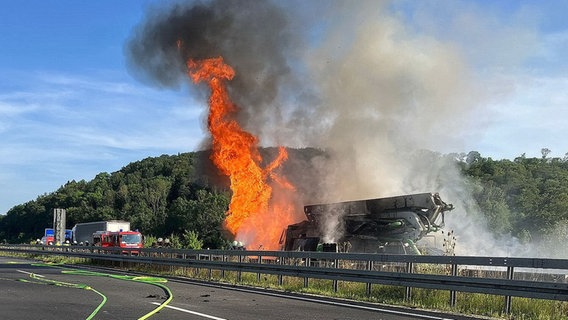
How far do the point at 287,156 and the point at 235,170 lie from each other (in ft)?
8.66

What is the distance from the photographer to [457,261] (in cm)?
1080

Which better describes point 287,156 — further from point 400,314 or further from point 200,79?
point 400,314

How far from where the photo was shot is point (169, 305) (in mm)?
10695

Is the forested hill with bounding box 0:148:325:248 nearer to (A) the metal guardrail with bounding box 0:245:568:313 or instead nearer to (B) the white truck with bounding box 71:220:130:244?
(B) the white truck with bounding box 71:220:130:244

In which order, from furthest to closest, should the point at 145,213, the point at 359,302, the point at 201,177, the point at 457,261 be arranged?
1. the point at 145,213
2. the point at 201,177
3. the point at 359,302
4. the point at 457,261

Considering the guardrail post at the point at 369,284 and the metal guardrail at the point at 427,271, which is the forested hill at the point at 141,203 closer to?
the metal guardrail at the point at 427,271

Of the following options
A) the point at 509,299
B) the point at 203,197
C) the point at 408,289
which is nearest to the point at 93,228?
the point at 203,197

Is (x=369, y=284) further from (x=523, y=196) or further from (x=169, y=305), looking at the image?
(x=523, y=196)

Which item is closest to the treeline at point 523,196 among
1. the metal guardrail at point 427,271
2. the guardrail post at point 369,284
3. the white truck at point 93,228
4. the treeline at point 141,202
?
the metal guardrail at point 427,271

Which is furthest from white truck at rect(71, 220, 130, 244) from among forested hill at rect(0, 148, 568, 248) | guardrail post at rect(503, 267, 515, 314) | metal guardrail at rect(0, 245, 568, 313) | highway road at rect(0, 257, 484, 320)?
guardrail post at rect(503, 267, 515, 314)

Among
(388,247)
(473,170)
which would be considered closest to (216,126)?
(388,247)

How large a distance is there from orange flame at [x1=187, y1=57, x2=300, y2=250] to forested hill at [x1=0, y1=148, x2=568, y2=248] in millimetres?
930

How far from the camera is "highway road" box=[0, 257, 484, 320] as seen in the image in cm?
933

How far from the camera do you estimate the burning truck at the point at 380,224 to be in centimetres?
1920
